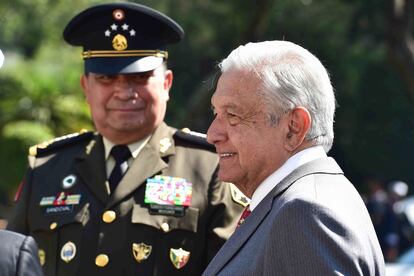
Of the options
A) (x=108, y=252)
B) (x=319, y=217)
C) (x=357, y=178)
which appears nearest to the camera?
(x=319, y=217)

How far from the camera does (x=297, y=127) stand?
2.67m

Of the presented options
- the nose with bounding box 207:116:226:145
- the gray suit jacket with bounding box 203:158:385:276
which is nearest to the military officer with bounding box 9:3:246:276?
the nose with bounding box 207:116:226:145

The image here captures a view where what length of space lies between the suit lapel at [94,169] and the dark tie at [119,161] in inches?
1.8

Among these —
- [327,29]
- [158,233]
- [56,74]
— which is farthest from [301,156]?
[327,29]

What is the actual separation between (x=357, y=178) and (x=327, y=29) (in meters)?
7.28

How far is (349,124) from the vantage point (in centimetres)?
2275

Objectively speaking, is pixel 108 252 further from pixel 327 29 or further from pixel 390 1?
pixel 327 29

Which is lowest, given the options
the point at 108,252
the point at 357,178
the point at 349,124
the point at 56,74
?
the point at 357,178

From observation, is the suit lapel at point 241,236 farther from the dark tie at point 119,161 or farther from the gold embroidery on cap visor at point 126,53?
the gold embroidery on cap visor at point 126,53

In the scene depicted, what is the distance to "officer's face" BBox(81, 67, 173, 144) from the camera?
13.0 feet

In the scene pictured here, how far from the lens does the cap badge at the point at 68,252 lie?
391 centimetres

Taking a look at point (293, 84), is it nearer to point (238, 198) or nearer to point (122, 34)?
point (238, 198)

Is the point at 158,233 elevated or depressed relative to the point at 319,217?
depressed

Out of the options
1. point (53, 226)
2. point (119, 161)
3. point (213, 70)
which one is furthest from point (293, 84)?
point (213, 70)
